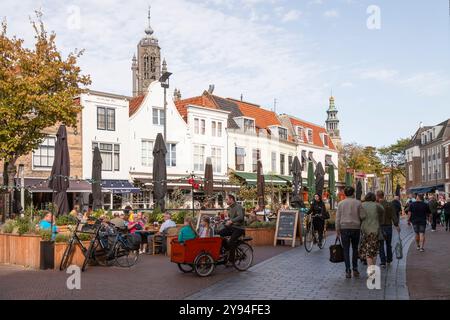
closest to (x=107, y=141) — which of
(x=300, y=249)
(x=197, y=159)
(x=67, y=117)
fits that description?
(x=197, y=159)

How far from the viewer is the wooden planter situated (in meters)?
12.5

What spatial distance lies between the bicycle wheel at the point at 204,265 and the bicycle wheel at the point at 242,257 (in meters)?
0.84

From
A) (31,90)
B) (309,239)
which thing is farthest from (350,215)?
(31,90)

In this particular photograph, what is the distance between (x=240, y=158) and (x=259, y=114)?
7380 millimetres

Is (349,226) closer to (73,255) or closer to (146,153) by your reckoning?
(73,255)

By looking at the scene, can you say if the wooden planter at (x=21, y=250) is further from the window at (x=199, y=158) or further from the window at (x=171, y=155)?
the window at (x=199, y=158)

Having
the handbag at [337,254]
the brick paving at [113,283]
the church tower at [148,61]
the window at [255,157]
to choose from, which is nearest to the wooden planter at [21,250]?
the brick paving at [113,283]

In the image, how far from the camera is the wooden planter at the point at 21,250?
40.9 ft

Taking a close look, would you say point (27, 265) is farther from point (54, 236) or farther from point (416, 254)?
point (416, 254)

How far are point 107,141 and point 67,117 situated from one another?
1113cm

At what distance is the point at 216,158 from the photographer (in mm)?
43094

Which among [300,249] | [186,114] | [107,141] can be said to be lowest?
[300,249]

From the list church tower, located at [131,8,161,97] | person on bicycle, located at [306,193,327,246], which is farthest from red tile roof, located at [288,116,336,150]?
person on bicycle, located at [306,193,327,246]

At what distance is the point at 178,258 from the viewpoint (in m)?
11.1
